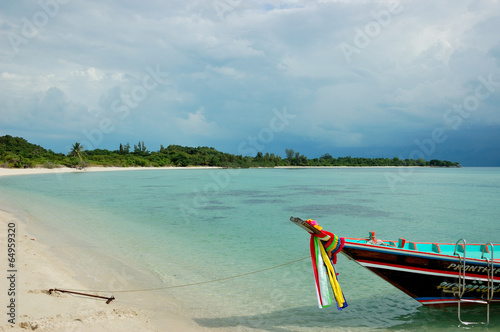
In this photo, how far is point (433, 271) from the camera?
232 inches

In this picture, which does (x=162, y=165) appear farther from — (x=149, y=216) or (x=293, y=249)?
(x=293, y=249)

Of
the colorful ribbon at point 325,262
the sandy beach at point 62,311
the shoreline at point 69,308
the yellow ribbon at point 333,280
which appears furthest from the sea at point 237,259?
the colorful ribbon at point 325,262

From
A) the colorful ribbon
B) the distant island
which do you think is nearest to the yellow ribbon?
the colorful ribbon

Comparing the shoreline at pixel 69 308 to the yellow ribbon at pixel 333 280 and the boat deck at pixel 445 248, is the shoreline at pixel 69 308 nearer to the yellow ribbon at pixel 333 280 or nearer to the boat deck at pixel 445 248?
the yellow ribbon at pixel 333 280

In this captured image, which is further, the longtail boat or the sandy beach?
the longtail boat

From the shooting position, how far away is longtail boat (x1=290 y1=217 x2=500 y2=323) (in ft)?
18.8

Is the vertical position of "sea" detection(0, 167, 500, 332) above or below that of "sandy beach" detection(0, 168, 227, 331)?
below

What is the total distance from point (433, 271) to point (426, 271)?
12 centimetres

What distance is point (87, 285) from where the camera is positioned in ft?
23.9

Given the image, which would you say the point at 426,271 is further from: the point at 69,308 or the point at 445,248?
the point at 69,308

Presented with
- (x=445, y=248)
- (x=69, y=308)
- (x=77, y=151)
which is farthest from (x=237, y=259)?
(x=77, y=151)

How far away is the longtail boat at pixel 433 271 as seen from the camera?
18.8ft

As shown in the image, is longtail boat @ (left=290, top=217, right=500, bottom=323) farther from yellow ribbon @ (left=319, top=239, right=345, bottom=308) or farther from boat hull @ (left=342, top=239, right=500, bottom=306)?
yellow ribbon @ (left=319, top=239, right=345, bottom=308)

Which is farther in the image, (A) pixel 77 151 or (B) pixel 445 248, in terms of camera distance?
(A) pixel 77 151
